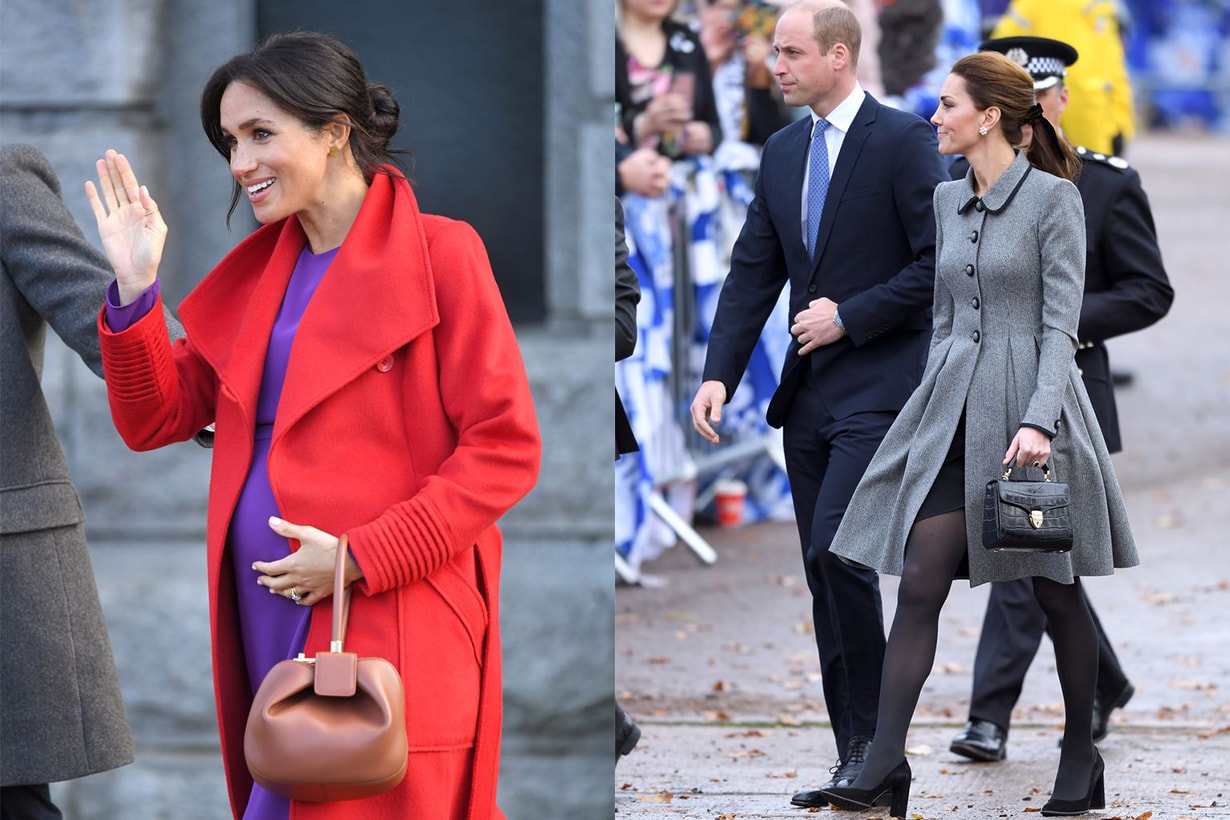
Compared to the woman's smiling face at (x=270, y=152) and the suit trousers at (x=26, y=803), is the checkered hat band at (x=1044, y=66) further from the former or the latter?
the suit trousers at (x=26, y=803)

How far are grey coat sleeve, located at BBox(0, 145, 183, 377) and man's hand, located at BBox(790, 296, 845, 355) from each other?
1857 millimetres

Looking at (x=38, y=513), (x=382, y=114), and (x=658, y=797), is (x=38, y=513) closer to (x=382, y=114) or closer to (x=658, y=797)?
(x=382, y=114)

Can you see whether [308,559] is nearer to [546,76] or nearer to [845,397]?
[845,397]

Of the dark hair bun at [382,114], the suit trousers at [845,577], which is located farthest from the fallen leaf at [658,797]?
the dark hair bun at [382,114]

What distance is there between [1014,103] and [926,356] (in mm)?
754

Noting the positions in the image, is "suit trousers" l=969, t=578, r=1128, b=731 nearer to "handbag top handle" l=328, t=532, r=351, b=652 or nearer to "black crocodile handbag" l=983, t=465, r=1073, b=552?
"black crocodile handbag" l=983, t=465, r=1073, b=552

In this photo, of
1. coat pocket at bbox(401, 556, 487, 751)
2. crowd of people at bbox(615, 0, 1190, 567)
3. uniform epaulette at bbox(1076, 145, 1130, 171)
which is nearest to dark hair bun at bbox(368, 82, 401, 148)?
coat pocket at bbox(401, 556, 487, 751)

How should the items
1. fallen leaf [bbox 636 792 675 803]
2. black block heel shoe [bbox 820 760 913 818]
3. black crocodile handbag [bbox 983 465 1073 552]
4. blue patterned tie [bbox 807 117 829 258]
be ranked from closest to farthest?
1. black crocodile handbag [bbox 983 465 1073 552]
2. black block heel shoe [bbox 820 760 913 818]
3. blue patterned tie [bbox 807 117 829 258]
4. fallen leaf [bbox 636 792 675 803]

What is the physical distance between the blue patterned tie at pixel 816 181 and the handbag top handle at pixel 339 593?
2402mm

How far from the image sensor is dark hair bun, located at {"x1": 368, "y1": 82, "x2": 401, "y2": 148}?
3.68 m

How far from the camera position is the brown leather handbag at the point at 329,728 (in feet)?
10.5

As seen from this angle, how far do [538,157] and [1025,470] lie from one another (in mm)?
1779

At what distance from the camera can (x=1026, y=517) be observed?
474 cm

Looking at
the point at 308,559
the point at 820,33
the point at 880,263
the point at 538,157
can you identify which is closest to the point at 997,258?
the point at 880,263
